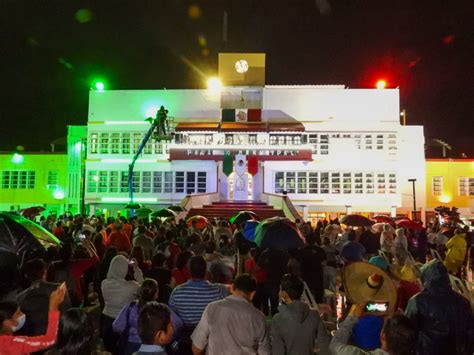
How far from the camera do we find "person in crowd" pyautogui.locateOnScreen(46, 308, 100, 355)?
332 cm

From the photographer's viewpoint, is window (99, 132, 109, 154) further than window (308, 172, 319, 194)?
Yes

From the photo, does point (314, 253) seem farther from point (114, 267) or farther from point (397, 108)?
point (397, 108)

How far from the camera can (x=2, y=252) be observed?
24.0 ft

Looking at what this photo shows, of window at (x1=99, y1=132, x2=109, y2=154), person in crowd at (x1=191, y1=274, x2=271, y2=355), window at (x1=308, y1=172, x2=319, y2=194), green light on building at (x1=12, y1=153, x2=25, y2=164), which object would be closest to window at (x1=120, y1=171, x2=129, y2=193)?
window at (x1=99, y1=132, x2=109, y2=154)

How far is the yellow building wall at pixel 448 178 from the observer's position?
117 ft

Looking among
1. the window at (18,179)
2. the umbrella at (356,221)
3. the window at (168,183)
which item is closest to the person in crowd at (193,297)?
the umbrella at (356,221)

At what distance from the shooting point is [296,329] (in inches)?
182

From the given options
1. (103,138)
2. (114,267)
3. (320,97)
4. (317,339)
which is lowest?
(317,339)

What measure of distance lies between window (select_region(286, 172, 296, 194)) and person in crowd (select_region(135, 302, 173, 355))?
1215 inches

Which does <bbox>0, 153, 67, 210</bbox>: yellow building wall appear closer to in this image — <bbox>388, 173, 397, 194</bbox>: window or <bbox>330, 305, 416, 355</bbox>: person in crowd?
<bbox>388, 173, 397, 194</bbox>: window

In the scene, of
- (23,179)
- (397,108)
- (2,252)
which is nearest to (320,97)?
(397,108)

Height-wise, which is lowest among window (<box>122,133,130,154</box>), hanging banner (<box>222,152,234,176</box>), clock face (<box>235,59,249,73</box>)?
hanging banner (<box>222,152,234,176</box>)

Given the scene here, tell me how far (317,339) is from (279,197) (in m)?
25.3

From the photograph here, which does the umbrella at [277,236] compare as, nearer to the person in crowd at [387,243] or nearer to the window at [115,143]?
the person in crowd at [387,243]
